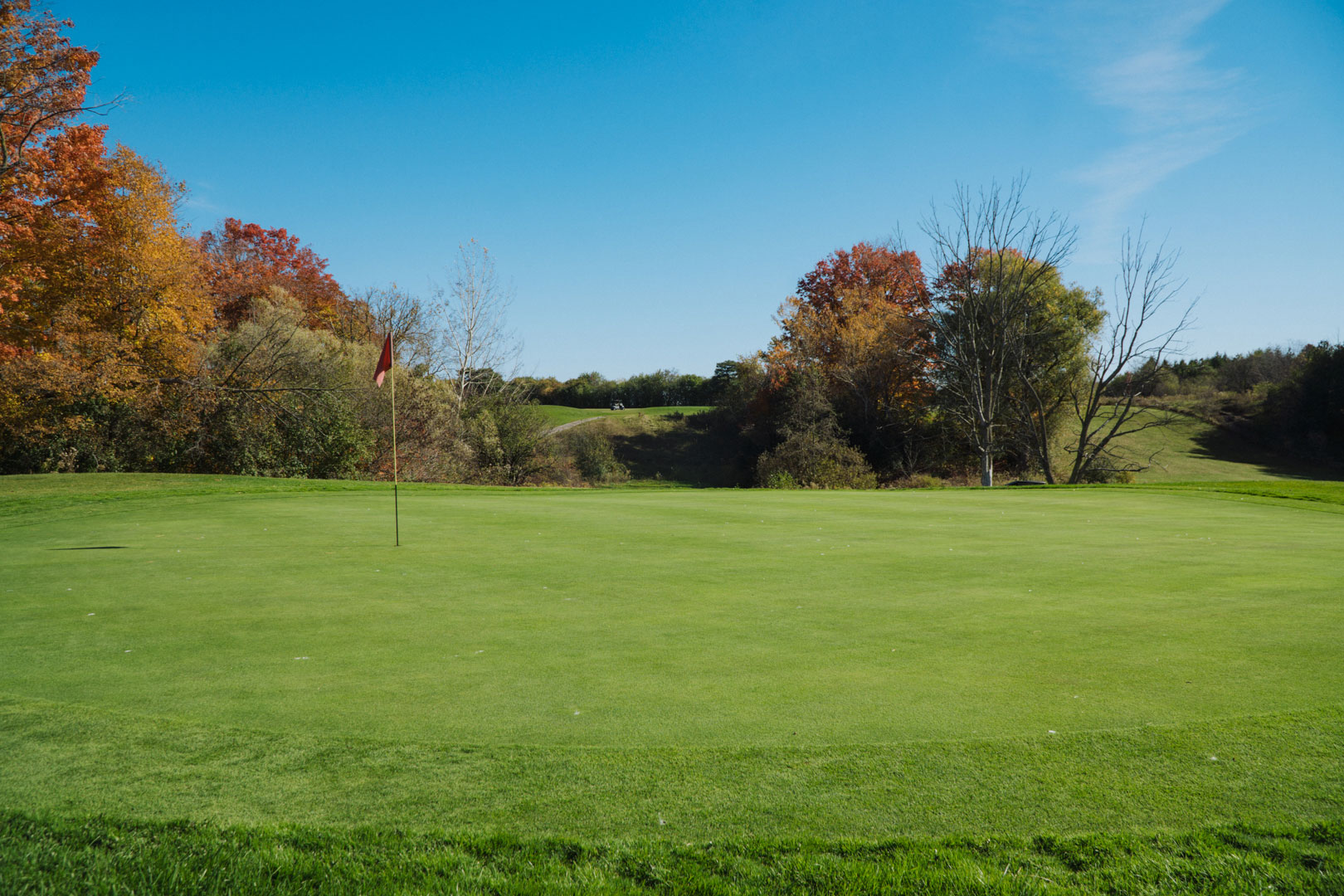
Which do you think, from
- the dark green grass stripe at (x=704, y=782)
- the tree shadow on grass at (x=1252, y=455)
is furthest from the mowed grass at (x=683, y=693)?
the tree shadow on grass at (x=1252, y=455)

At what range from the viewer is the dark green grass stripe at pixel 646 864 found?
7.49 feet

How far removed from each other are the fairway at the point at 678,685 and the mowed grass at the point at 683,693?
0.02 meters

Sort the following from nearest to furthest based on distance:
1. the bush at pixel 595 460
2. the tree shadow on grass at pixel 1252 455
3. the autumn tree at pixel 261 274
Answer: the autumn tree at pixel 261 274
the bush at pixel 595 460
the tree shadow on grass at pixel 1252 455

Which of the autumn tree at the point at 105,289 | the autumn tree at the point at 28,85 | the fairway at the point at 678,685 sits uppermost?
the autumn tree at the point at 28,85

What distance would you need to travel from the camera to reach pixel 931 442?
33594mm

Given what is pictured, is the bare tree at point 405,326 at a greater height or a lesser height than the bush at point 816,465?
greater

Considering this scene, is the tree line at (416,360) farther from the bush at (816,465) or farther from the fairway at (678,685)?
the fairway at (678,685)

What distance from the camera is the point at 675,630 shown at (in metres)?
4.90

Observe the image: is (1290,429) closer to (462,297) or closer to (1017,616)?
(462,297)

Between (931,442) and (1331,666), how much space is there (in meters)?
30.6

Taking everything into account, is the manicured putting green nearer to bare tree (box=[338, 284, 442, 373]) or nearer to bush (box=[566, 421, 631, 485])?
bare tree (box=[338, 284, 442, 373])

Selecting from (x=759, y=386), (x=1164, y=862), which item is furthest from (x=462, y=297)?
(x=1164, y=862)

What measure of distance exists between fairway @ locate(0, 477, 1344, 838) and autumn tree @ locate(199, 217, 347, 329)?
2745 cm

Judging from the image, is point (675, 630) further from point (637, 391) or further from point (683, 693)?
point (637, 391)
